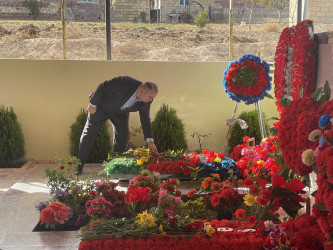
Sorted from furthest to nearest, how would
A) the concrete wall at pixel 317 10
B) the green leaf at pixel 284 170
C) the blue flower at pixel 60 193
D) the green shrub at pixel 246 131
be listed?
the concrete wall at pixel 317 10, the green shrub at pixel 246 131, the blue flower at pixel 60 193, the green leaf at pixel 284 170

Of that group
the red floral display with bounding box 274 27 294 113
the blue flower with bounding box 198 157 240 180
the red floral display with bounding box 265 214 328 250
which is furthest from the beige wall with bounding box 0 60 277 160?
the red floral display with bounding box 265 214 328 250

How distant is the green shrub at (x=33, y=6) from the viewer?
28.9 ft

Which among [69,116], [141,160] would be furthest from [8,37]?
[141,160]

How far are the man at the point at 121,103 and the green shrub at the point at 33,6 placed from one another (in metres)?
2.48

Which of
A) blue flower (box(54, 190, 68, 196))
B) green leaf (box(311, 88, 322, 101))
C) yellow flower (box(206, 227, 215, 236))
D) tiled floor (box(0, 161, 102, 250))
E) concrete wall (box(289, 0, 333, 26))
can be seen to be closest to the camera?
green leaf (box(311, 88, 322, 101))

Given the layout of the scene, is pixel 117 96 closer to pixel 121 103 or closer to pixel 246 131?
pixel 121 103

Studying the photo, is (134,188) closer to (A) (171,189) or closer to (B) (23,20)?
(A) (171,189)

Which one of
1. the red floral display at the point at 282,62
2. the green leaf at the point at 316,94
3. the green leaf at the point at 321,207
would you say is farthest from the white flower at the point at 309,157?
the red floral display at the point at 282,62

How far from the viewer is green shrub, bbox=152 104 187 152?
26.6 feet

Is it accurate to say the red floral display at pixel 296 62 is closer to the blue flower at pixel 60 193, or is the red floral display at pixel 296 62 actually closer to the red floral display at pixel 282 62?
the red floral display at pixel 282 62

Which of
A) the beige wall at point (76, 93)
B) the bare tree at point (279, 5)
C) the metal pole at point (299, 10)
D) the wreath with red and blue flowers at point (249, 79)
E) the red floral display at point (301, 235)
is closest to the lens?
the red floral display at point (301, 235)

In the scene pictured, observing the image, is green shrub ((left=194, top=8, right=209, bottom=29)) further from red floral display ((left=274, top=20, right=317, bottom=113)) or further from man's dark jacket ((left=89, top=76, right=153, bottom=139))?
red floral display ((left=274, top=20, right=317, bottom=113))

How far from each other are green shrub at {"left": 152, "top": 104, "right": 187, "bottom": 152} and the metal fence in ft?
3.76

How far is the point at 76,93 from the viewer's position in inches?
329
